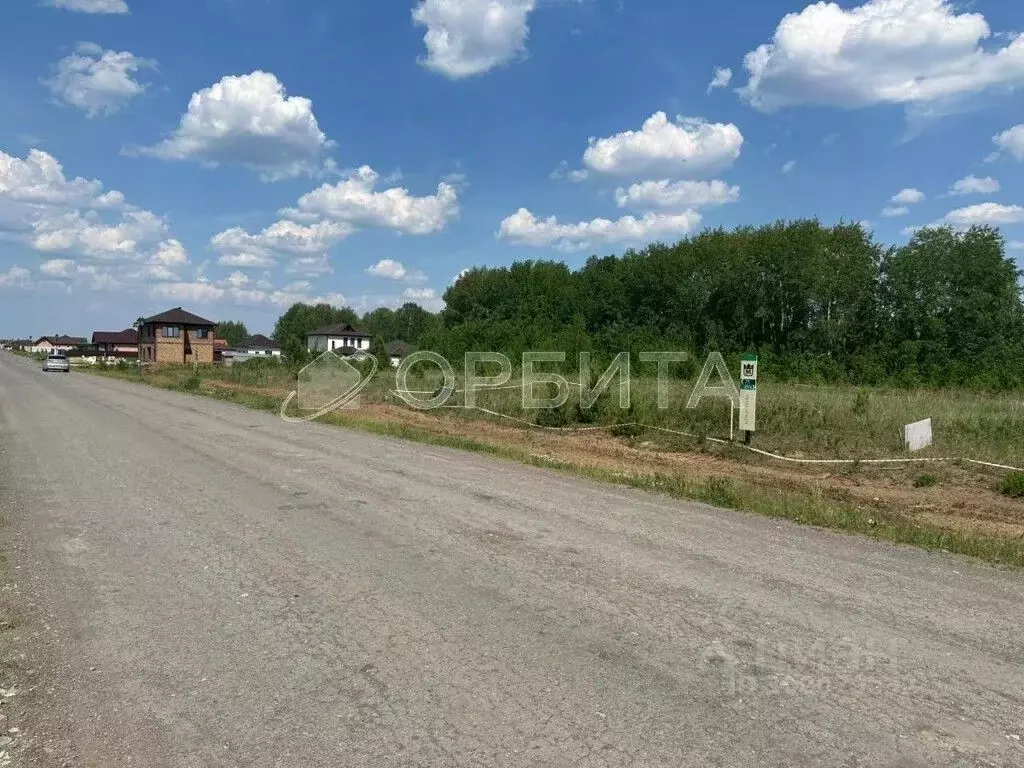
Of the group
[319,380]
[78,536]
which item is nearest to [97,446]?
[78,536]

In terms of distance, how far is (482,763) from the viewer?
3035mm

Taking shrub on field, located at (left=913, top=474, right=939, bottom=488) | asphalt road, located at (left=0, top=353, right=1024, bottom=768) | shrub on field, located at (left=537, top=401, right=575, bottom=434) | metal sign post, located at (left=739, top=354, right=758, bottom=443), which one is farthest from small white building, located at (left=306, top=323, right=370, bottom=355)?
asphalt road, located at (left=0, top=353, right=1024, bottom=768)

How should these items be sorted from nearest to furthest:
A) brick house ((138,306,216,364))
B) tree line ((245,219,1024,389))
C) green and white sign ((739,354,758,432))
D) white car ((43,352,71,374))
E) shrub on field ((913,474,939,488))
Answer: shrub on field ((913,474,939,488)), green and white sign ((739,354,758,432)), tree line ((245,219,1024,389)), white car ((43,352,71,374)), brick house ((138,306,216,364))

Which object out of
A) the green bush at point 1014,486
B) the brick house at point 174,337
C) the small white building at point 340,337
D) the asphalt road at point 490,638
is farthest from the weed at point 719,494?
the small white building at point 340,337

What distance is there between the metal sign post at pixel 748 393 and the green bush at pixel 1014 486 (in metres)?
4.29

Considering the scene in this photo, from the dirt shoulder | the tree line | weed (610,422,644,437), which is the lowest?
the dirt shoulder

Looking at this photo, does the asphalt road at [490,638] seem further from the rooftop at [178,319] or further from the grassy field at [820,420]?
the rooftop at [178,319]

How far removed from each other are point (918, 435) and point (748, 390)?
3.16 metres

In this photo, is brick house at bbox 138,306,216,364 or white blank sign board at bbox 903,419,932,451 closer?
white blank sign board at bbox 903,419,932,451

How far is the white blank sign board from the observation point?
519 inches

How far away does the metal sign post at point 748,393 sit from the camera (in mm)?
13539

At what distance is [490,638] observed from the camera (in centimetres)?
437

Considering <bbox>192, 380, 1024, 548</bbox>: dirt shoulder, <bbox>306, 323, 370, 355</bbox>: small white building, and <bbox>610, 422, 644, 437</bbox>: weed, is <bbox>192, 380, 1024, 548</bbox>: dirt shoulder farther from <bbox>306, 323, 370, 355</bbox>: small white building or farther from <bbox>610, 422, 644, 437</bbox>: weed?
<bbox>306, 323, 370, 355</bbox>: small white building

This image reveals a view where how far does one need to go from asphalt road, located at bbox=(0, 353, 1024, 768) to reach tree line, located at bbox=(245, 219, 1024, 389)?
2338cm
